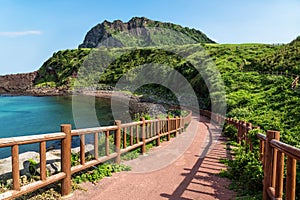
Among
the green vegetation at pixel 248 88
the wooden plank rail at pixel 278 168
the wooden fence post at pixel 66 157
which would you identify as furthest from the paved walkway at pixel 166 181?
the wooden plank rail at pixel 278 168

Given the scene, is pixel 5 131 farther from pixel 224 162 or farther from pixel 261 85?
pixel 261 85

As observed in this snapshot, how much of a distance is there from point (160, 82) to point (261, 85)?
30931 millimetres

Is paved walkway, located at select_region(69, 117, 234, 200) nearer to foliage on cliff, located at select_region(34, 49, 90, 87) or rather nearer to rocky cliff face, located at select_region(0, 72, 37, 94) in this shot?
foliage on cliff, located at select_region(34, 49, 90, 87)

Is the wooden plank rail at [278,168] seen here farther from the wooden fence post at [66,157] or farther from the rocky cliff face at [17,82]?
the rocky cliff face at [17,82]

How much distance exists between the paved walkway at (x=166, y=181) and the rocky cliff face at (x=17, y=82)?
107m

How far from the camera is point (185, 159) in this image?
7.87m

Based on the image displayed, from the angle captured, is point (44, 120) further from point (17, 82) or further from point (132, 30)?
point (132, 30)

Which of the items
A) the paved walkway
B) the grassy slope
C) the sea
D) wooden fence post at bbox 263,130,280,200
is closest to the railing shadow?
the paved walkway

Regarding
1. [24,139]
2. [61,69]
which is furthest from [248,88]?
[61,69]

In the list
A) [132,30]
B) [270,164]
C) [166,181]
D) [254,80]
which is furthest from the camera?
[132,30]

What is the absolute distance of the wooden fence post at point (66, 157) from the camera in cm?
465

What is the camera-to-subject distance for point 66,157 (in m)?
4.70

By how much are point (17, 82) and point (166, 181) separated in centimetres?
12280

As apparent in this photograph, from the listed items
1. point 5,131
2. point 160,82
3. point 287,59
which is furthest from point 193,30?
point 5,131
